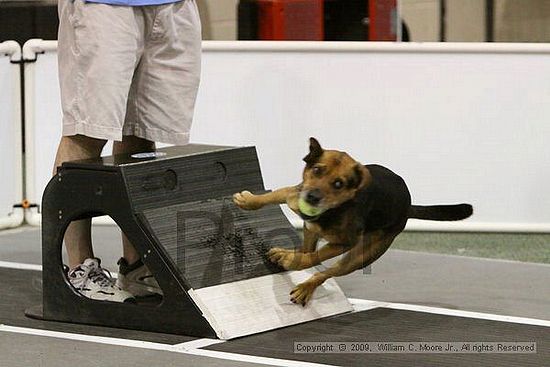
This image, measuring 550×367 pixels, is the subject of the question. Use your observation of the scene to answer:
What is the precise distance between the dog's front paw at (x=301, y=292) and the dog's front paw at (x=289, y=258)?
0.06 meters

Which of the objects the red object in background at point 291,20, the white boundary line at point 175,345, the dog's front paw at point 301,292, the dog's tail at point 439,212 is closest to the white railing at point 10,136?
the red object in background at point 291,20

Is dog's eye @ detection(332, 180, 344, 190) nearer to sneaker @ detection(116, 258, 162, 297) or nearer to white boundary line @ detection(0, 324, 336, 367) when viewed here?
white boundary line @ detection(0, 324, 336, 367)

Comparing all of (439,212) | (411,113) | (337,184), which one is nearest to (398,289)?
(439,212)

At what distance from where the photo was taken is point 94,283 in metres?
3.93

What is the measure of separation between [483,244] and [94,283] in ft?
7.11

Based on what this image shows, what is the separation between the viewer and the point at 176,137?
4098 millimetres

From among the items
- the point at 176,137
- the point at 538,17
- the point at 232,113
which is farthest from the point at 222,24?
the point at 176,137

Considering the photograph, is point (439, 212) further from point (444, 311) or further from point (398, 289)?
point (398, 289)

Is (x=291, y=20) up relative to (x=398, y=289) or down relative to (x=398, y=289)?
up

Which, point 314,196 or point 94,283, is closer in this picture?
point 314,196

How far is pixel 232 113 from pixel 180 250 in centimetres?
214

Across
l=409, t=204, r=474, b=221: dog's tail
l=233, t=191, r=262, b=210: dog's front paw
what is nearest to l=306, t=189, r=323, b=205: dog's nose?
l=233, t=191, r=262, b=210: dog's front paw

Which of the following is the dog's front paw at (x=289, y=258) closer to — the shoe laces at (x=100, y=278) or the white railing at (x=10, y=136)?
the shoe laces at (x=100, y=278)

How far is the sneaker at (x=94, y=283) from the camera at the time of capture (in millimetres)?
3902
